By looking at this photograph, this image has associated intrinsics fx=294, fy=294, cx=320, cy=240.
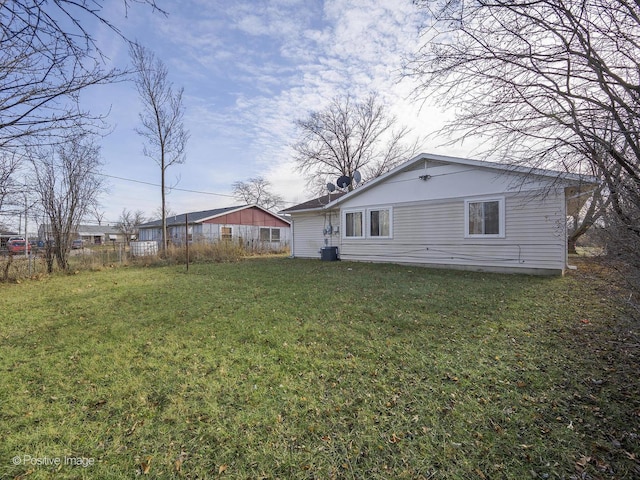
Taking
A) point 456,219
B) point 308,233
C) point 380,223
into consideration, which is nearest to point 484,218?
point 456,219

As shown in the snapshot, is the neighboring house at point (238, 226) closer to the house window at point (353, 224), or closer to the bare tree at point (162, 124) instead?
the bare tree at point (162, 124)

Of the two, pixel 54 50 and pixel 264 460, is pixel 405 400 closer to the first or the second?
pixel 264 460

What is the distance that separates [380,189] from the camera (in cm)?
1201

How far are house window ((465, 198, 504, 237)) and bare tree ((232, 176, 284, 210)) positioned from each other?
109 feet

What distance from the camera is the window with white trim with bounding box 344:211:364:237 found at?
12.9 m

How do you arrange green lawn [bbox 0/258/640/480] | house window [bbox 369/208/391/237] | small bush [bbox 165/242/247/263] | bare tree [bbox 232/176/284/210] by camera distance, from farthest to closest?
bare tree [bbox 232/176/284/210] < small bush [bbox 165/242/247/263] < house window [bbox 369/208/391/237] < green lawn [bbox 0/258/640/480]

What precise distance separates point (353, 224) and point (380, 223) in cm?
138

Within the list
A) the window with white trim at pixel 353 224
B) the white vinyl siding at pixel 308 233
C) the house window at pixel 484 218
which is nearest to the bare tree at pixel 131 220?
the white vinyl siding at pixel 308 233

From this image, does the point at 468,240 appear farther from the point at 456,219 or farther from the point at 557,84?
the point at 557,84

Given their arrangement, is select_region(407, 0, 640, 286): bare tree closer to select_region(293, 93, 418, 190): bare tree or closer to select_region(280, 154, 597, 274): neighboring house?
select_region(280, 154, 597, 274): neighboring house

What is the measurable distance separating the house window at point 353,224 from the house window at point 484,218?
173 inches

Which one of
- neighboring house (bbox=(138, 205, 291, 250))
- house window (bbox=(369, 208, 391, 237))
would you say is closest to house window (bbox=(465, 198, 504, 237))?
house window (bbox=(369, 208, 391, 237))

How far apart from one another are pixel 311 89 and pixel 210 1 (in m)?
4.60

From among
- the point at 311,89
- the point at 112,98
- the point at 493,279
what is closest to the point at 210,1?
the point at 112,98
